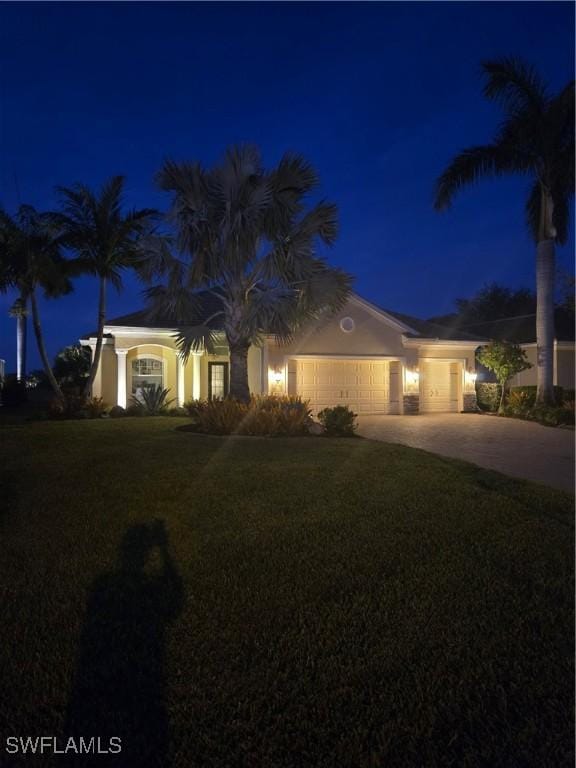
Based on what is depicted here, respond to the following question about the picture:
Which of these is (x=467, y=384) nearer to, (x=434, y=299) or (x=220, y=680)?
(x=220, y=680)

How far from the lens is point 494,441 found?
11344 mm

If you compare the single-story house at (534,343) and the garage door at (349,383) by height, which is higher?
the single-story house at (534,343)

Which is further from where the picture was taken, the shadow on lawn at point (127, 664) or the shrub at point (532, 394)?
the shrub at point (532, 394)

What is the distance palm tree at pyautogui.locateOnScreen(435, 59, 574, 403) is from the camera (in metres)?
16.0

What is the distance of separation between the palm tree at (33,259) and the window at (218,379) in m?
5.19

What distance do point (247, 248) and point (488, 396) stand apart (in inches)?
497

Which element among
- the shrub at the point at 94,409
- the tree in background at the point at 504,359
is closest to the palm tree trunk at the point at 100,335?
the shrub at the point at 94,409

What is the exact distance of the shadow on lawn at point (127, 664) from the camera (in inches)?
78.6

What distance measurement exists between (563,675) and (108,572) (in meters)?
3.02

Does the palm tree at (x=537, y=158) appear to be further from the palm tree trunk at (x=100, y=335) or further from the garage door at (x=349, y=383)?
the palm tree trunk at (x=100, y=335)

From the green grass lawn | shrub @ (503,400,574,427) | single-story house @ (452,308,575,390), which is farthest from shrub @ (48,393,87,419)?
single-story house @ (452,308,575,390)

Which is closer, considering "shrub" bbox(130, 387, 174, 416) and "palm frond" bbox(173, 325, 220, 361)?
"palm frond" bbox(173, 325, 220, 361)

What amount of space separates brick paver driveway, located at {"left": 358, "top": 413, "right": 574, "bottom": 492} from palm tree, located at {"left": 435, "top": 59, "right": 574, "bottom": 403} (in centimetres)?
368

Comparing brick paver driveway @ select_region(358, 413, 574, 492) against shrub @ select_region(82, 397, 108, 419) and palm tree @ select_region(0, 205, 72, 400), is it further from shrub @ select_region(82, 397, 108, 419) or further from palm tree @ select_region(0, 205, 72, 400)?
palm tree @ select_region(0, 205, 72, 400)
